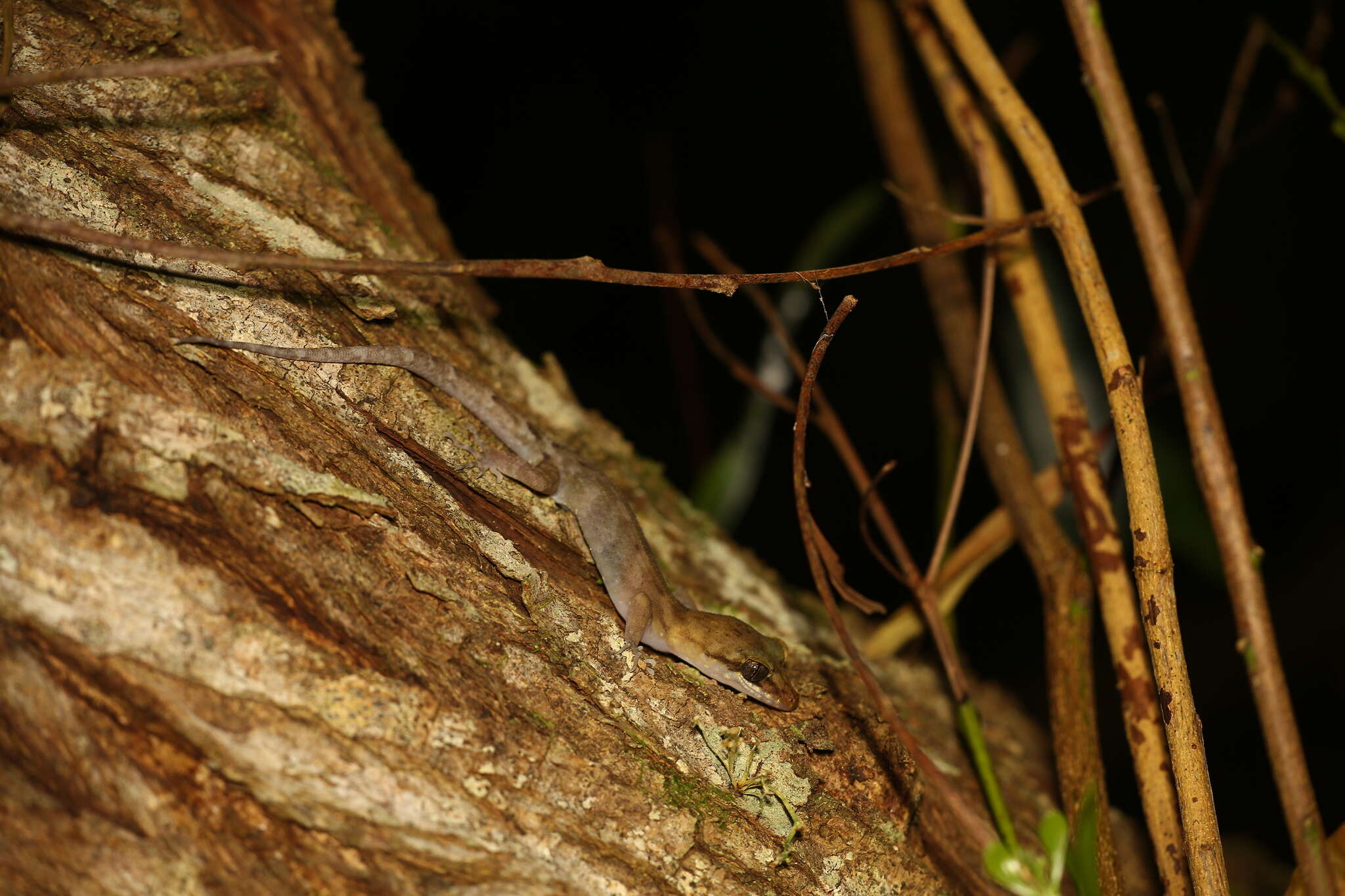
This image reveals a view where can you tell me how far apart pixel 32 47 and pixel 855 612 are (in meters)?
5.06

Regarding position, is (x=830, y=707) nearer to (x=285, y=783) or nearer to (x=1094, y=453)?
(x=1094, y=453)

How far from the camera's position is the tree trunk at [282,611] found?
1.98 metres

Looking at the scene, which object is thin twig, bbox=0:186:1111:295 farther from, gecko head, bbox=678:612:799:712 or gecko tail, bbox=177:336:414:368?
gecko head, bbox=678:612:799:712

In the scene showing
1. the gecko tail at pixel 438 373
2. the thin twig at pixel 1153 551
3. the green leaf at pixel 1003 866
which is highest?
the thin twig at pixel 1153 551

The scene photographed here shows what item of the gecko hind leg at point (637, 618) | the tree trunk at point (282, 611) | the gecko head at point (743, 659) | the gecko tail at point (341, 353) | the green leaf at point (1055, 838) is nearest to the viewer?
the green leaf at point (1055, 838)

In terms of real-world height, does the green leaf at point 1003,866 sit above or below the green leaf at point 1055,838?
below

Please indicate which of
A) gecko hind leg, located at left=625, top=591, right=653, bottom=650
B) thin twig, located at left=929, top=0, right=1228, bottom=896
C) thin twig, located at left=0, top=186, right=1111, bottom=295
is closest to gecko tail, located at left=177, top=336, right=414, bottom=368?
thin twig, located at left=0, top=186, right=1111, bottom=295

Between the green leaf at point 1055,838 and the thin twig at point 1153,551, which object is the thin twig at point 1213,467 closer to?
the thin twig at point 1153,551

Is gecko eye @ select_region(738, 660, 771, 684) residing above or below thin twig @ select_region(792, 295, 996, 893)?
below

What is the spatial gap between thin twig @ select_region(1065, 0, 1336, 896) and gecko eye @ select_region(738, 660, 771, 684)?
141 centimetres

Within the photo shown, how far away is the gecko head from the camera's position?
10.6 ft

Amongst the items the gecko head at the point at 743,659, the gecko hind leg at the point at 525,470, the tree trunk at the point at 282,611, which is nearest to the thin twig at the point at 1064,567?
the tree trunk at the point at 282,611

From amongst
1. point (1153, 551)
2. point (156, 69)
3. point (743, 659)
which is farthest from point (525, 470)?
point (1153, 551)

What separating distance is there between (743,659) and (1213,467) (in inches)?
72.3
